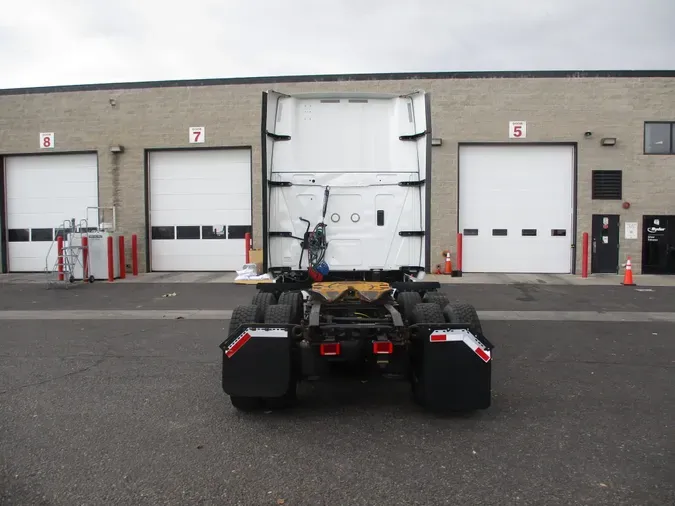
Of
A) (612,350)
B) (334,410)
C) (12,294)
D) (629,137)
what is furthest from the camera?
(629,137)

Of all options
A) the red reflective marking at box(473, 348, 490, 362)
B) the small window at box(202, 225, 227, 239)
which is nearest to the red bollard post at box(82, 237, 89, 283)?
the small window at box(202, 225, 227, 239)

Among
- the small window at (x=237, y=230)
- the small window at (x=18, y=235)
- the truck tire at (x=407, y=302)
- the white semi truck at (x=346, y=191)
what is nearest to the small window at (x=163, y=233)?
the small window at (x=237, y=230)

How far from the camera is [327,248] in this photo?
6.77 meters

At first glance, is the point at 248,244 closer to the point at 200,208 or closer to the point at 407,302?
the point at 200,208

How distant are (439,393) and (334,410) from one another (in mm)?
1014

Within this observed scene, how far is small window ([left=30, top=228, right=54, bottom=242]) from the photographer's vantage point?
19797 millimetres

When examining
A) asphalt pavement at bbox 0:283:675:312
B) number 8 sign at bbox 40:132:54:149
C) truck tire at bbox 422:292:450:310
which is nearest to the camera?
truck tire at bbox 422:292:450:310

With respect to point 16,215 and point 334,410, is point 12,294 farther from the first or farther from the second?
point 334,410

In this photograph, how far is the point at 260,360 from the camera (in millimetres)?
4594

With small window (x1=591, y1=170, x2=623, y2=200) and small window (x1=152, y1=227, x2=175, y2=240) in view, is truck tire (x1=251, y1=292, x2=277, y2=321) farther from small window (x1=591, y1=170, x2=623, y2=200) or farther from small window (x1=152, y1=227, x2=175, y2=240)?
small window (x1=591, y1=170, x2=623, y2=200)

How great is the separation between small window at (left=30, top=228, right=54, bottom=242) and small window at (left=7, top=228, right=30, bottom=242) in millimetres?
197

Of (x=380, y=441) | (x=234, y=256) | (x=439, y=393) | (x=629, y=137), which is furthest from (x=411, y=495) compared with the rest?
(x=629, y=137)

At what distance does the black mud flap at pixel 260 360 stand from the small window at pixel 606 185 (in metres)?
16.3

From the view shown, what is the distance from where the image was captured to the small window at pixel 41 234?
19.8 metres
